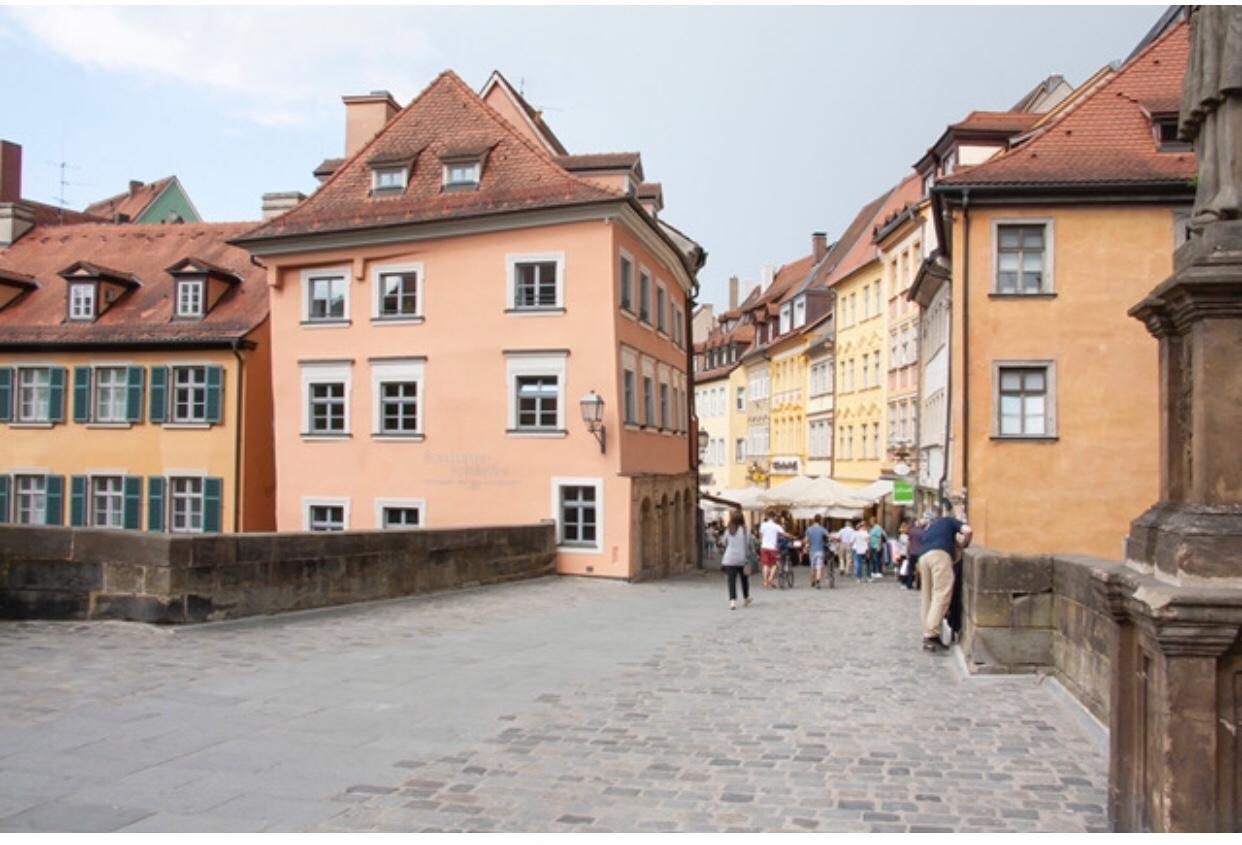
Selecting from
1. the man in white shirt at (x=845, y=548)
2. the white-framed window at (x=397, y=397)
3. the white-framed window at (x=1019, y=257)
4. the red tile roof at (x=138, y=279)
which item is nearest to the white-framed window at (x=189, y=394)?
the red tile roof at (x=138, y=279)

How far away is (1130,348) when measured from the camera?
26312 millimetres

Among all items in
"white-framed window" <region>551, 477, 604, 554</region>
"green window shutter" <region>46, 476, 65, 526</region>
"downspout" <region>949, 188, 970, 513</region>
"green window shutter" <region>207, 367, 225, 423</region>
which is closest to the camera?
"white-framed window" <region>551, 477, 604, 554</region>

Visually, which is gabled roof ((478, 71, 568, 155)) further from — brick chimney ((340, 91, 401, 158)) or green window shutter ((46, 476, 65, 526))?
green window shutter ((46, 476, 65, 526))

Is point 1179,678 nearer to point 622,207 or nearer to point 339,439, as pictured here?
point 622,207

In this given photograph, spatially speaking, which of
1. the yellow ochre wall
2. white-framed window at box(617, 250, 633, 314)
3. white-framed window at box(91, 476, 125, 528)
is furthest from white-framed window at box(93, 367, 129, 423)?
the yellow ochre wall

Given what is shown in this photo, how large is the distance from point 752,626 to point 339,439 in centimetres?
1608

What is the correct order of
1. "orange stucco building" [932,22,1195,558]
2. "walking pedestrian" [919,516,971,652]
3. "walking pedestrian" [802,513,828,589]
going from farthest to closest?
"walking pedestrian" [802,513,828,589] < "orange stucco building" [932,22,1195,558] < "walking pedestrian" [919,516,971,652]

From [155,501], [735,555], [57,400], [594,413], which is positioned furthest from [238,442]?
[735,555]

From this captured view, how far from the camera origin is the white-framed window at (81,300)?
116ft

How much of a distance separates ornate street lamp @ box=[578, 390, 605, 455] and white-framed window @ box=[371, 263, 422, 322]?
5.18 m

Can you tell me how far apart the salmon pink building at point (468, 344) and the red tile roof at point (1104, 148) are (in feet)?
27.4

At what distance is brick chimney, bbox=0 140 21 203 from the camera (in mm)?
44312

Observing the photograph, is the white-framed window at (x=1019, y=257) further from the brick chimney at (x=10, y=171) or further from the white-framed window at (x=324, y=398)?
the brick chimney at (x=10, y=171)

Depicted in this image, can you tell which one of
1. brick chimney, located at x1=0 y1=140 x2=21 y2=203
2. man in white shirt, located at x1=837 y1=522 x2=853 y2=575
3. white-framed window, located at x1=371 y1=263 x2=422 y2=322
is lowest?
man in white shirt, located at x1=837 y1=522 x2=853 y2=575
